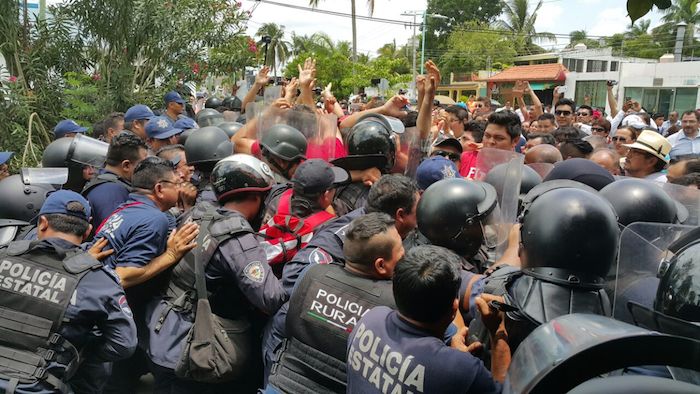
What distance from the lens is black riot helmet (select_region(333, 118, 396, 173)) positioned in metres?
4.23

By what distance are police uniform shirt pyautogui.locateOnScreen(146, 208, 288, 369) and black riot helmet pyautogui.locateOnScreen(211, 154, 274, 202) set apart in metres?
0.53

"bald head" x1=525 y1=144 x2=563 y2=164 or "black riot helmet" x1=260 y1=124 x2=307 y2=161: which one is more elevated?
"black riot helmet" x1=260 y1=124 x2=307 y2=161

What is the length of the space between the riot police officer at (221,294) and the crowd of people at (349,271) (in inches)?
0.4

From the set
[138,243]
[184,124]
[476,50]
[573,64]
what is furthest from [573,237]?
[476,50]

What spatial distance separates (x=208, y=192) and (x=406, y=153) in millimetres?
1836

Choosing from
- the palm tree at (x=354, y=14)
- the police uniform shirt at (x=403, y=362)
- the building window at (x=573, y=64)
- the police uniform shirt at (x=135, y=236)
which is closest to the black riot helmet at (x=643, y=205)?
the police uniform shirt at (x=403, y=362)

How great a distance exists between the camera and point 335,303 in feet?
8.02

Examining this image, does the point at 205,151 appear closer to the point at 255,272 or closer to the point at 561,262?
the point at 255,272

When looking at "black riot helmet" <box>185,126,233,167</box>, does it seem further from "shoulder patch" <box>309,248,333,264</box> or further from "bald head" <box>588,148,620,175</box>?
"bald head" <box>588,148,620,175</box>

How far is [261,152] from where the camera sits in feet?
15.5

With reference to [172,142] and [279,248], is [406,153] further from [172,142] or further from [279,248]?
[172,142]

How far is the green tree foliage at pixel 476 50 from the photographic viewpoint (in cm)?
5600

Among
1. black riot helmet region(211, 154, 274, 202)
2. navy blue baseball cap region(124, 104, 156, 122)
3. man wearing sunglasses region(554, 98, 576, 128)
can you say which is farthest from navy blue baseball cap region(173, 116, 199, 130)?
man wearing sunglasses region(554, 98, 576, 128)

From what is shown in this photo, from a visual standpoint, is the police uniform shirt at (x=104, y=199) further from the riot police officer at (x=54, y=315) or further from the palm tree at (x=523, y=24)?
the palm tree at (x=523, y=24)
